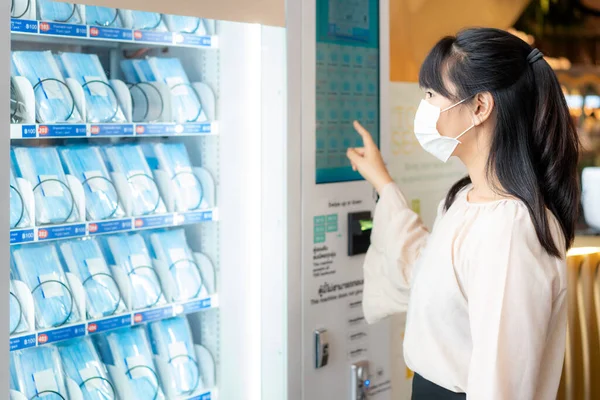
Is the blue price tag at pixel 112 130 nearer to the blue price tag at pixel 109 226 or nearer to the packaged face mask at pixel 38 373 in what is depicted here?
the blue price tag at pixel 109 226

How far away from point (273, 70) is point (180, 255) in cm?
69

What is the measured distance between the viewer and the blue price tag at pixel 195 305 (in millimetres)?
2418

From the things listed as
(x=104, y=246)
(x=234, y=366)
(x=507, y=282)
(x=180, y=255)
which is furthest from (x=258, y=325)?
(x=507, y=282)

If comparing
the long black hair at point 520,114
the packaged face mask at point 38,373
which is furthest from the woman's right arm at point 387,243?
the packaged face mask at point 38,373

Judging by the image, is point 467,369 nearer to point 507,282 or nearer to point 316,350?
point 507,282

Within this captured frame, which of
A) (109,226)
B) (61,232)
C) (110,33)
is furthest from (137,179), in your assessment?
(110,33)

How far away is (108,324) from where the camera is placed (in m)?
2.21

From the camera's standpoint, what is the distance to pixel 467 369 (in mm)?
1908

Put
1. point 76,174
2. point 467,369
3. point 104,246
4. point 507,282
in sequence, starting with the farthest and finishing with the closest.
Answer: point 104,246, point 76,174, point 467,369, point 507,282

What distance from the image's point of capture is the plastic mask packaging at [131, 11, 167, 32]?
229cm

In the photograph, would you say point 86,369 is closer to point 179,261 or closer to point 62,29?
point 179,261

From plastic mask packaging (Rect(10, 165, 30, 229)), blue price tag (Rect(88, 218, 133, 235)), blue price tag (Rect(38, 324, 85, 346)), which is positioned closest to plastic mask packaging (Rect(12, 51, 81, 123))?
plastic mask packaging (Rect(10, 165, 30, 229))

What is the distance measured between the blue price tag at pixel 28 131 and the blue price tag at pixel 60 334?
53cm

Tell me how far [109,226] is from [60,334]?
0.34 m
